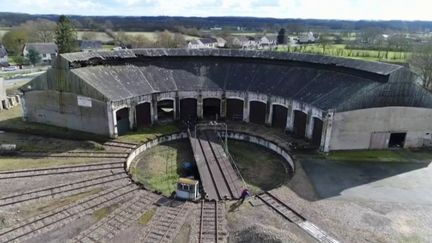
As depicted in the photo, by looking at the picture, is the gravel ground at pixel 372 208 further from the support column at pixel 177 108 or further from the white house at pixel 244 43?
the white house at pixel 244 43

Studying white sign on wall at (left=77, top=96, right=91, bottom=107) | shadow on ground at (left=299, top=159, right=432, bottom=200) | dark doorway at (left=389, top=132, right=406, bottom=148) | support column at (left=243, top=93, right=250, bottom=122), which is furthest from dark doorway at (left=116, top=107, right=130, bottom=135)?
dark doorway at (left=389, top=132, right=406, bottom=148)

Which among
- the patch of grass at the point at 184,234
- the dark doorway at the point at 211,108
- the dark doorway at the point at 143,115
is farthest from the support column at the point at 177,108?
the patch of grass at the point at 184,234

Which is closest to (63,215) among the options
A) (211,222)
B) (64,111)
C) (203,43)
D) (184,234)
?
(184,234)

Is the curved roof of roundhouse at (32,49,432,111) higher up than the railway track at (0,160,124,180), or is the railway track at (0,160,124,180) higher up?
the curved roof of roundhouse at (32,49,432,111)

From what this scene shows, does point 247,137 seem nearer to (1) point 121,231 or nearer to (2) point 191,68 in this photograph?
(2) point 191,68

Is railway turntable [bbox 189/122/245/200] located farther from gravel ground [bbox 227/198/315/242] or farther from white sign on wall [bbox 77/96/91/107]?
white sign on wall [bbox 77/96/91/107]

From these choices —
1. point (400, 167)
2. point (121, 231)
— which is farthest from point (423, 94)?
point (121, 231)
